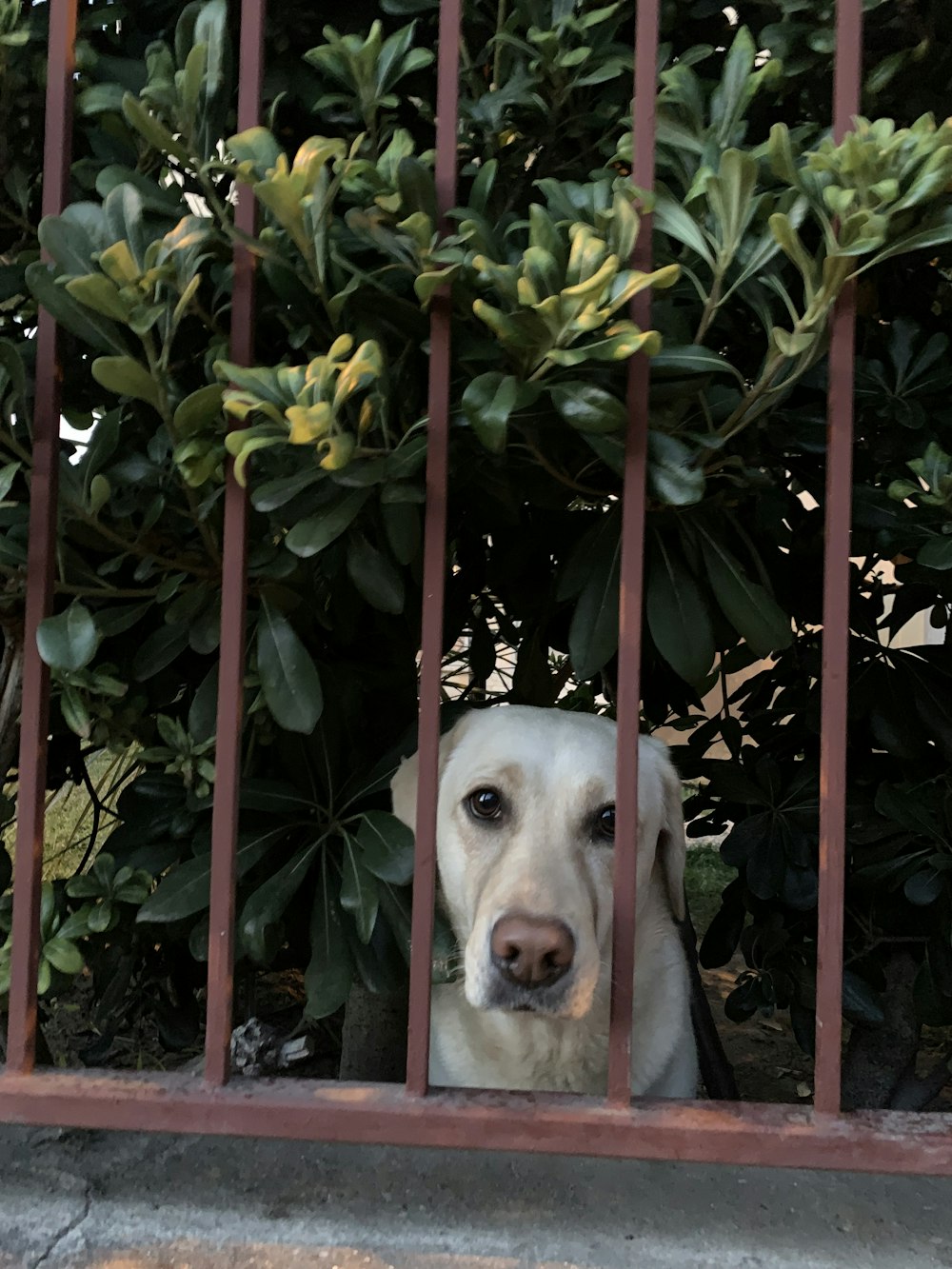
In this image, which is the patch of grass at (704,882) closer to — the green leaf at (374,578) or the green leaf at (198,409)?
the green leaf at (374,578)

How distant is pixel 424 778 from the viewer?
50.6 inches

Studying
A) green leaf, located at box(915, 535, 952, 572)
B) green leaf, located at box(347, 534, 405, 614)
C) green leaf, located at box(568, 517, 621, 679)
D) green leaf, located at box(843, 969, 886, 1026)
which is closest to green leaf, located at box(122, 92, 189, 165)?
green leaf, located at box(347, 534, 405, 614)

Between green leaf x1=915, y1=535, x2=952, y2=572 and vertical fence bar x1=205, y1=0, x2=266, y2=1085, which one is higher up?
green leaf x1=915, y1=535, x2=952, y2=572

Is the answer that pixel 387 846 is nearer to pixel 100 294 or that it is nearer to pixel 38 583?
pixel 38 583

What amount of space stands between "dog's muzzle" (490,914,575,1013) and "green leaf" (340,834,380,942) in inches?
8.1

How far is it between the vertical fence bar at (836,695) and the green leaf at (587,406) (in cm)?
31

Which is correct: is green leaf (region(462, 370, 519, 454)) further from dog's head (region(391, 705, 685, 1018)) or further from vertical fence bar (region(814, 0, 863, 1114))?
dog's head (region(391, 705, 685, 1018))

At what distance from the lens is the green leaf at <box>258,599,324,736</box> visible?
1.29m

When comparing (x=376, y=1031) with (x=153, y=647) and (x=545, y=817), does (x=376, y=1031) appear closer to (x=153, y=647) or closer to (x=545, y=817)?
(x=545, y=817)

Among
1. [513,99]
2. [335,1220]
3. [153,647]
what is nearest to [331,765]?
[153,647]

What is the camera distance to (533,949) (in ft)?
4.80

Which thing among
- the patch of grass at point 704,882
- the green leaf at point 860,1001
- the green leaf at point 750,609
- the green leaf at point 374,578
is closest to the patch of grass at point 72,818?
the green leaf at point 374,578

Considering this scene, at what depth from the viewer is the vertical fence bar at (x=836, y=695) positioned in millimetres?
1246

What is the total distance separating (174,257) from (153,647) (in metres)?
0.61
